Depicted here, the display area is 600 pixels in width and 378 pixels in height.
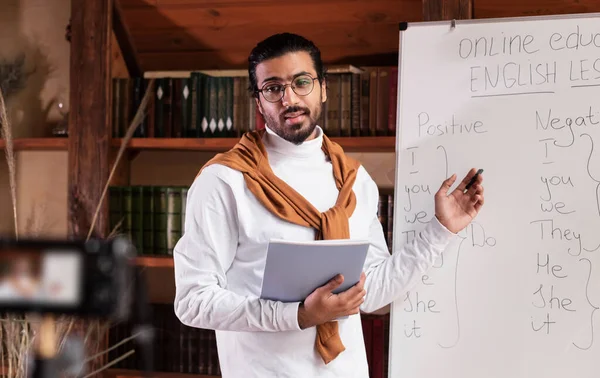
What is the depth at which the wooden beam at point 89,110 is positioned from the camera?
257cm

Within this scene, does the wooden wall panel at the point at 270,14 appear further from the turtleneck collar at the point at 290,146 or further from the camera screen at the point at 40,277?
the camera screen at the point at 40,277

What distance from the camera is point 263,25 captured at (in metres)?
2.65

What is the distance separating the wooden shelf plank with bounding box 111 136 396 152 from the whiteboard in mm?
614

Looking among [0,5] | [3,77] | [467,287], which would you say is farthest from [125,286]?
[0,5]

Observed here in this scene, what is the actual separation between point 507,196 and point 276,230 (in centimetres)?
58

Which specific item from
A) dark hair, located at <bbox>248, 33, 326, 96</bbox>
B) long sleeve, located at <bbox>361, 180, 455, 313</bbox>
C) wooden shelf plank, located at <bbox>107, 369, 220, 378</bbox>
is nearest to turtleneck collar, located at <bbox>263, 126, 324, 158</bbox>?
dark hair, located at <bbox>248, 33, 326, 96</bbox>

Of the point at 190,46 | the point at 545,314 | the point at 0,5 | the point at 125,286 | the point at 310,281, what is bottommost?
the point at 545,314

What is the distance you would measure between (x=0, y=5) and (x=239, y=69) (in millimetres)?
1046

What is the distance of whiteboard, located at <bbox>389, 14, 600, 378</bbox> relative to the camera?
1644 millimetres

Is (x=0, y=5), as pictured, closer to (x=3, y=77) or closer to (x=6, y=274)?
(x=3, y=77)

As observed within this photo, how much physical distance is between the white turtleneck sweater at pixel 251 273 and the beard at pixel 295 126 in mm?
28

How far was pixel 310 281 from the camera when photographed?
1.40m

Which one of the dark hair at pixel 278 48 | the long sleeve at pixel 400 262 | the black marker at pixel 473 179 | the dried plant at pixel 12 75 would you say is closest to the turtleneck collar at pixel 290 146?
the dark hair at pixel 278 48

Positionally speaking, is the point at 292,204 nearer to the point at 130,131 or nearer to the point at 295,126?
the point at 295,126
